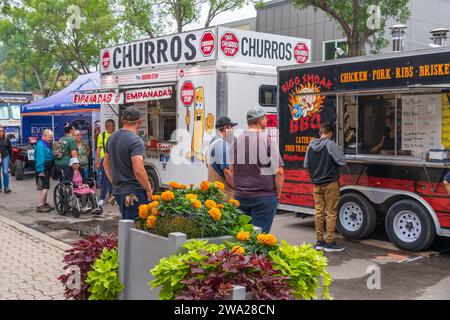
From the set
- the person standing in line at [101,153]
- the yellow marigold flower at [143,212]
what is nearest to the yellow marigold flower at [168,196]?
the yellow marigold flower at [143,212]

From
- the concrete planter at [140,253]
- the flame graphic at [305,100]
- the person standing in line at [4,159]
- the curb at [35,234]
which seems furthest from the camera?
the person standing in line at [4,159]

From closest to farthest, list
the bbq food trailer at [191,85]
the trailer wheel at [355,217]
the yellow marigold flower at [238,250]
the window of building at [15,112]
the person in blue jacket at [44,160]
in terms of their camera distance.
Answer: the yellow marigold flower at [238,250] < the trailer wheel at [355,217] < the bbq food trailer at [191,85] < the person in blue jacket at [44,160] < the window of building at [15,112]

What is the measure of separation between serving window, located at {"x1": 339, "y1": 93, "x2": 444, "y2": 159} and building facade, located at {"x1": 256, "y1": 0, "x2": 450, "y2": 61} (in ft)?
51.2

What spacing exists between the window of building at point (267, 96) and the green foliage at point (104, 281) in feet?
Result: 23.3

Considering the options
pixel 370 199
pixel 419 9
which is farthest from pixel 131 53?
pixel 419 9

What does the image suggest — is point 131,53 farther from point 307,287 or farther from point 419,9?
point 419,9

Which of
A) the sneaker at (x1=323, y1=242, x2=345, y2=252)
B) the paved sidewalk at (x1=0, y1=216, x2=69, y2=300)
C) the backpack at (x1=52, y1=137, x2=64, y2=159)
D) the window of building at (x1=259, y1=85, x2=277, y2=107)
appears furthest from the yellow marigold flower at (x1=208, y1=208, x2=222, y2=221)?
the backpack at (x1=52, y1=137, x2=64, y2=159)

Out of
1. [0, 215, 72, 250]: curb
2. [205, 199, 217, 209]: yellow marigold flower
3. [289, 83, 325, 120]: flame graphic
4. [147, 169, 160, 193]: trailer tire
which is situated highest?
[289, 83, 325, 120]: flame graphic

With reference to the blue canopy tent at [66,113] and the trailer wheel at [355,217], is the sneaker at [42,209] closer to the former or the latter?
the blue canopy tent at [66,113]

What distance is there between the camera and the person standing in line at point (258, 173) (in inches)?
217

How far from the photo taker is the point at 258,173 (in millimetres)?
5535

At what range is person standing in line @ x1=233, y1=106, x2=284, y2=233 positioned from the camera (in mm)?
5523

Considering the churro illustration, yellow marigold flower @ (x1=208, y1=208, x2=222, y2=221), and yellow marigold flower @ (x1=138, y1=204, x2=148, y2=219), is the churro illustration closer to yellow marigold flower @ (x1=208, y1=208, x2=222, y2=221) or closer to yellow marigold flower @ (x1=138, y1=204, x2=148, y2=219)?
yellow marigold flower @ (x1=138, y1=204, x2=148, y2=219)

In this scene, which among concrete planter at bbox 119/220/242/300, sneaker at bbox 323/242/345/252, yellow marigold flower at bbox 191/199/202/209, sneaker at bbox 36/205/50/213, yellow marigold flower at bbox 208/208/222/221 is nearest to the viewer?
concrete planter at bbox 119/220/242/300
